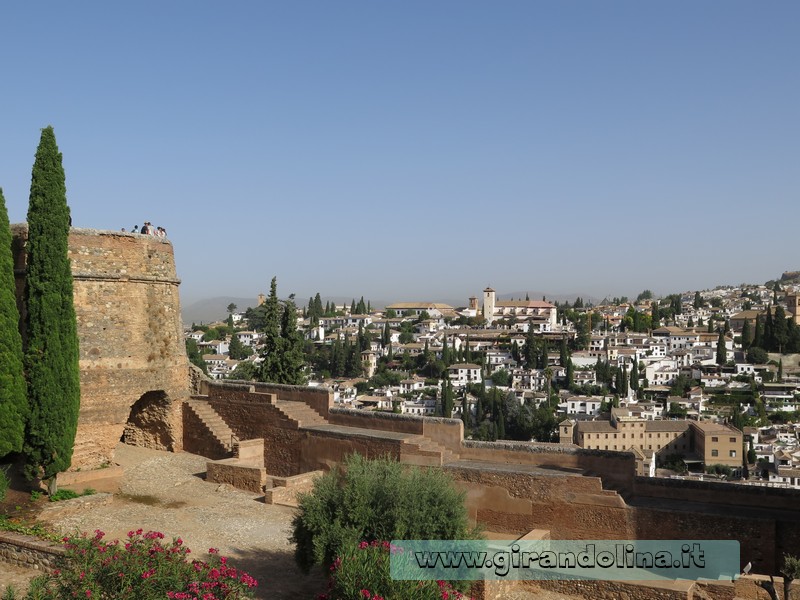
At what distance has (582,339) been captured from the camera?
379 ft

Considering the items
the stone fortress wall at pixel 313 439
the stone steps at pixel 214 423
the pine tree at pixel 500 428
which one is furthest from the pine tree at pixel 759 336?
Result: the stone steps at pixel 214 423

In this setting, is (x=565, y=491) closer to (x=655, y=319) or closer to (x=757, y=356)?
(x=757, y=356)

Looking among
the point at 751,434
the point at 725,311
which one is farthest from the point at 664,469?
the point at 725,311

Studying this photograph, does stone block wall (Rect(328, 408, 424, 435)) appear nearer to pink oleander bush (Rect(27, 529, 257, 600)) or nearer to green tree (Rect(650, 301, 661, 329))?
pink oleander bush (Rect(27, 529, 257, 600))

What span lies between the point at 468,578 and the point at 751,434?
71022 mm

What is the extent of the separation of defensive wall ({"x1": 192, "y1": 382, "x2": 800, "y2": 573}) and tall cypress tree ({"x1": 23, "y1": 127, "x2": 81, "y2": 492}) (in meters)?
4.06

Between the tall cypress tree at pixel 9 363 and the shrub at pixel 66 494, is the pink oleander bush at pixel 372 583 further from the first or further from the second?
the tall cypress tree at pixel 9 363

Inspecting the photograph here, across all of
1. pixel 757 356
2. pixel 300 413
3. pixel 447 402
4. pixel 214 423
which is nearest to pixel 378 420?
pixel 300 413

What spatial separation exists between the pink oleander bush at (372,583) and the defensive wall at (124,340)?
25.9ft

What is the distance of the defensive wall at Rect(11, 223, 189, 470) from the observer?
42.5ft

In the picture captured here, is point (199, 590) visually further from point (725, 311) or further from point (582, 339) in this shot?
point (725, 311)

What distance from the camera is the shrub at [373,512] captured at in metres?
7.51

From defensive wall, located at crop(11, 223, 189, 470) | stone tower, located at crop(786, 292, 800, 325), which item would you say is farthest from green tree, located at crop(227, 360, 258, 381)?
stone tower, located at crop(786, 292, 800, 325)

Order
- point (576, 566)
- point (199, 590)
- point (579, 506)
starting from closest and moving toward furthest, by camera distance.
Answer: point (199, 590), point (576, 566), point (579, 506)
